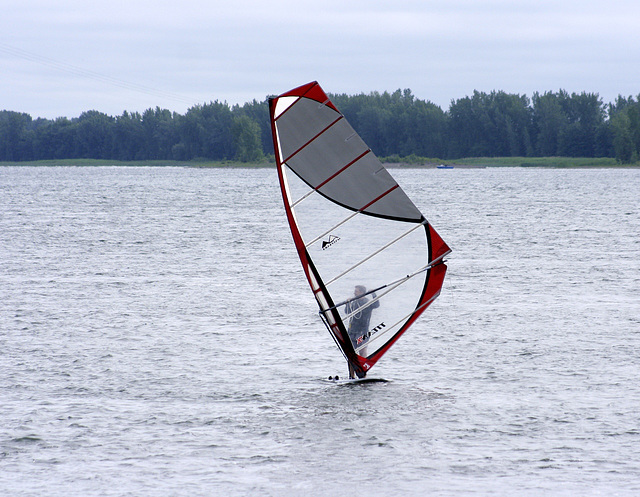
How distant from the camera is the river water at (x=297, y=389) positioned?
39.3ft

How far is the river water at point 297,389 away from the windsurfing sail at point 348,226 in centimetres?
148

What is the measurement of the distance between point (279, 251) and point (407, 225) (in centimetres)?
2895

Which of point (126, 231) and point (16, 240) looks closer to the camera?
point (16, 240)

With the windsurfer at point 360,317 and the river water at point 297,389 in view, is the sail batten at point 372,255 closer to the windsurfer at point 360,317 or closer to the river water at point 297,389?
the windsurfer at point 360,317

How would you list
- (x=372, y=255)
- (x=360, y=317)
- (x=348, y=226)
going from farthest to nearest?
(x=360, y=317) < (x=372, y=255) < (x=348, y=226)

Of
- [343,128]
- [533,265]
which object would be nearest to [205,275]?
[533,265]

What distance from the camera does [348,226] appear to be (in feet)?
52.1

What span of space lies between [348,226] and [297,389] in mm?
3288

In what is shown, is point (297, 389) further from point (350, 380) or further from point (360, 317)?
point (360, 317)

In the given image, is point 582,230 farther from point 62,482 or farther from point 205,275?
point 62,482

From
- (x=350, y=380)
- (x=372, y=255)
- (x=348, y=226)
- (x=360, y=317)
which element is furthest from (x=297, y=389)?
(x=348, y=226)

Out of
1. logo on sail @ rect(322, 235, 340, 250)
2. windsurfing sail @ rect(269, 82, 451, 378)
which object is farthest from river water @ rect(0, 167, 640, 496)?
logo on sail @ rect(322, 235, 340, 250)

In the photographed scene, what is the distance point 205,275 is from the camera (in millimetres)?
34312

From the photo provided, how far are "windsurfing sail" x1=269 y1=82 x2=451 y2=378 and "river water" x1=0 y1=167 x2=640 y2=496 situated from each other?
148 centimetres
